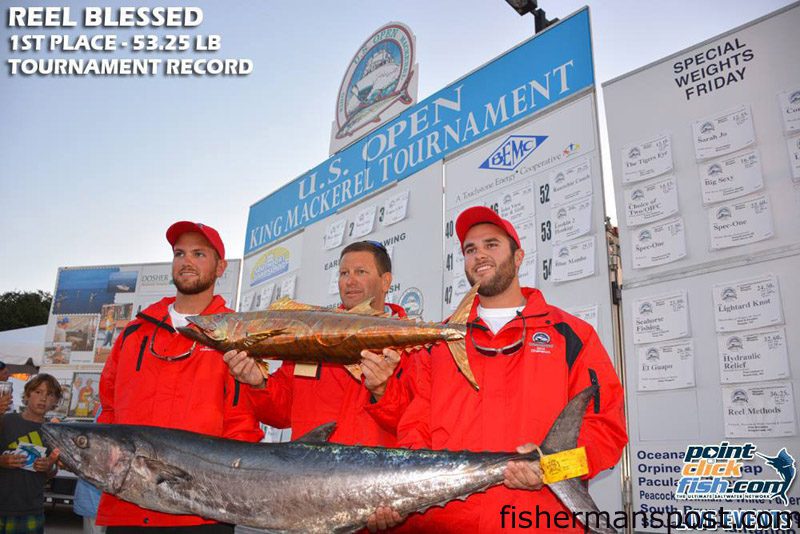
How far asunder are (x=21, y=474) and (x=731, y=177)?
6557 millimetres

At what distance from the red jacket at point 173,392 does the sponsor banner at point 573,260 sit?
246cm

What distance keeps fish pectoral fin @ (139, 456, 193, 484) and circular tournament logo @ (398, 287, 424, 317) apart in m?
3.36

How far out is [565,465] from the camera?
2273 millimetres

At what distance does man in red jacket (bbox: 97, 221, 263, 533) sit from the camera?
3.14m

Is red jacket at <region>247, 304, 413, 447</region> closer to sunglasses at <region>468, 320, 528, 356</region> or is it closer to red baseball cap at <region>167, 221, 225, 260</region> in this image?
sunglasses at <region>468, 320, 528, 356</region>

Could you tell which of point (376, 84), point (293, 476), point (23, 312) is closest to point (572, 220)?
point (293, 476)

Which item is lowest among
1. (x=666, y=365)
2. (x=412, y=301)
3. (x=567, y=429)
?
(x=567, y=429)

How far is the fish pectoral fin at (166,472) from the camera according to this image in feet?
8.64

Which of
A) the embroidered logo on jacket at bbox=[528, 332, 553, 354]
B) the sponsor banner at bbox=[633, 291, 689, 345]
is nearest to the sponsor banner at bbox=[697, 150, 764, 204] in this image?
the sponsor banner at bbox=[633, 291, 689, 345]

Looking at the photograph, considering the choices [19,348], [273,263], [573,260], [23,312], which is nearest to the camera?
[573,260]

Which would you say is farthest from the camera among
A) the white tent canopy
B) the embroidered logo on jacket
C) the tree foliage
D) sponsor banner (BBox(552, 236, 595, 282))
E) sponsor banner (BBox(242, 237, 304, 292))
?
the tree foliage

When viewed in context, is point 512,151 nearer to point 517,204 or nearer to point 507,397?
point 517,204

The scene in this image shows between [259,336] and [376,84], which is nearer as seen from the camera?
[259,336]

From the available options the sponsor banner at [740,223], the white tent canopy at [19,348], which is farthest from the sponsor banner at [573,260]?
the white tent canopy at [19,348]
